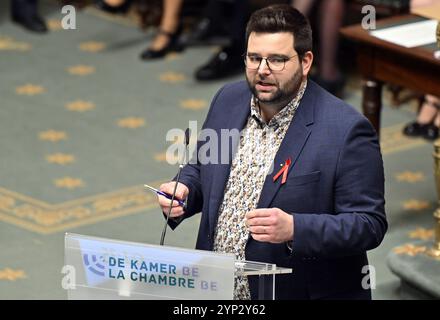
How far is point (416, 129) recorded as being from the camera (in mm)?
6762

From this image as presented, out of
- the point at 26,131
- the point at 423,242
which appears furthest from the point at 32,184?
the point at 423,242

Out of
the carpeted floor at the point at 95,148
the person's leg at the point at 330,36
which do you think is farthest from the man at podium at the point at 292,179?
the person's leg at the point at 330,36

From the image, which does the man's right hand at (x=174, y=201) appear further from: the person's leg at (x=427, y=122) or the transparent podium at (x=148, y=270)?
the person's leg at (x=427, y=122)

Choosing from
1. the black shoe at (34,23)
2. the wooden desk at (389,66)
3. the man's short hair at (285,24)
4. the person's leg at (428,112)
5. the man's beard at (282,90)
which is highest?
the man's short hair at (285,24)

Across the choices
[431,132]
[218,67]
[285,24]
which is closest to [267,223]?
[285,24]

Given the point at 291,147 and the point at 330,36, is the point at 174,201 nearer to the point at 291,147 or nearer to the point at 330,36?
the point at 291,147

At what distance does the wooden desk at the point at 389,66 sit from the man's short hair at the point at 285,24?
6.11 ft

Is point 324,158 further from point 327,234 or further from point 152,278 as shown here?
point 152,278

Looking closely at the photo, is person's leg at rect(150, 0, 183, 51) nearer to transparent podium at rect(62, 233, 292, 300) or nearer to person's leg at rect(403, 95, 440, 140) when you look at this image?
person's leg at rect(403, 95, 440, 140)

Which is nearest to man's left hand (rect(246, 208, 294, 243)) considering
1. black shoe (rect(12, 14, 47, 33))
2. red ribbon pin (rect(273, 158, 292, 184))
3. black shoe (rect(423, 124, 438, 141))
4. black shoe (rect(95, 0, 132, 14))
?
red ribbon pin (rect(273, 158, 292, 184))

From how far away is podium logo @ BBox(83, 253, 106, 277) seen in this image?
2938 millimetres

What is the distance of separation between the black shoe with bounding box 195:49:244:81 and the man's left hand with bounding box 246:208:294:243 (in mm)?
4782

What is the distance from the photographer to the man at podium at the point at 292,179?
3.17 metres
